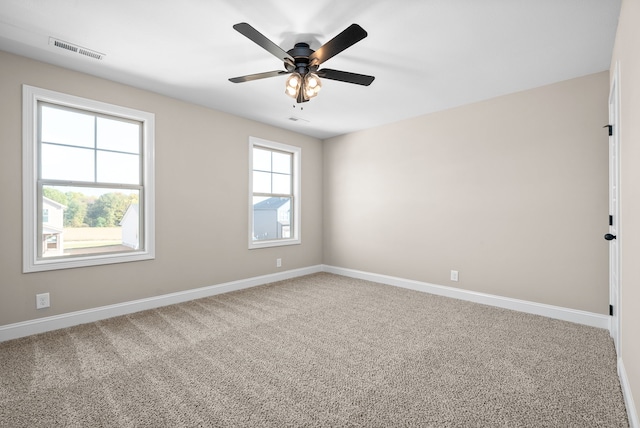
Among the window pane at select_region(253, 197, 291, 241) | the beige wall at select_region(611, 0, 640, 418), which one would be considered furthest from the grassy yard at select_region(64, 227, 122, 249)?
the beige wall at select_region(611, 0, 640, 418)

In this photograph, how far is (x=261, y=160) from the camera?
484 cm

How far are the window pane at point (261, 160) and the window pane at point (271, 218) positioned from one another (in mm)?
501

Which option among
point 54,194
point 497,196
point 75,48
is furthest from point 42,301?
point 497,196

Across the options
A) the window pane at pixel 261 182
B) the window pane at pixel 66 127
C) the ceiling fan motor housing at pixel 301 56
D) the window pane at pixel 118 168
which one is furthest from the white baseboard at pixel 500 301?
the window pane at pixel 66 127

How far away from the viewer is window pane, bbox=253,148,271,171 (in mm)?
4762

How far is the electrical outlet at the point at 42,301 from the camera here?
2.79 m

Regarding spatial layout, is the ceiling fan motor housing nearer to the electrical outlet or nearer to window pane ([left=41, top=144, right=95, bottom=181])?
window pane ([left=41, top=144, right=95, bottom=181])

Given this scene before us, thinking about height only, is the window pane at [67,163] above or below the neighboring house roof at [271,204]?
above

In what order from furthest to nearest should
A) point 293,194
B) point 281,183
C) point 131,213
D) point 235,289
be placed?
point 293,194 → point 281,183 → point 235,289 → point 131,213

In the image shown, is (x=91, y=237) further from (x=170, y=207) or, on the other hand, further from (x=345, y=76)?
(x=345, y=76)

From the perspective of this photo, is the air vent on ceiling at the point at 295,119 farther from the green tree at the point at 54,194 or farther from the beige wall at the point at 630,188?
the beige wall at the point at 630,188

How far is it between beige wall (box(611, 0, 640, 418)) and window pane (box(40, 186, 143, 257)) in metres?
4.22

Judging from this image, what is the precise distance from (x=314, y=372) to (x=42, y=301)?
8.68 feet

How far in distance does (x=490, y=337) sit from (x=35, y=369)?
11.9 ft
